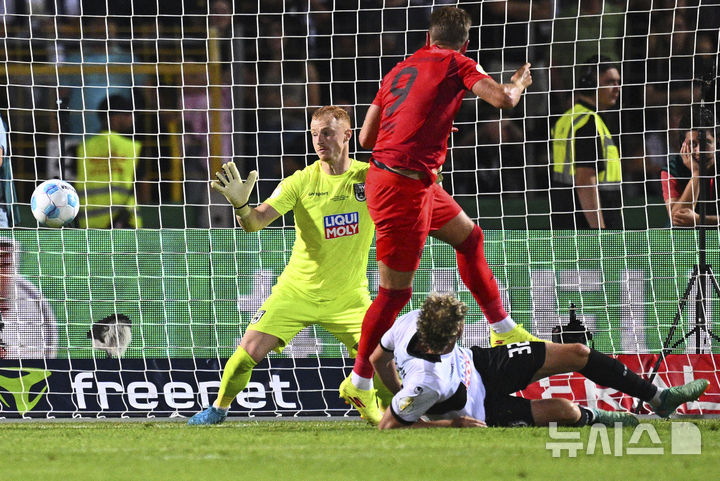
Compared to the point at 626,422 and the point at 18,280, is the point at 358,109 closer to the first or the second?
the point at 18,280

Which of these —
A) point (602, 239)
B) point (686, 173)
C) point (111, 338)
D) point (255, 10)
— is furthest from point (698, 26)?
point (111, 338)

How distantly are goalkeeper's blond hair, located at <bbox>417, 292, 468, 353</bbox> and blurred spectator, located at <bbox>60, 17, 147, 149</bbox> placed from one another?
451 cm

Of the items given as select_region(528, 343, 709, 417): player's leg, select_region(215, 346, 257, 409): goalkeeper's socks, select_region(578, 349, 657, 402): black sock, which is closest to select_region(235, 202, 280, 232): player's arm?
select_region(215, 346, 257, 409): goalkeeper's socks

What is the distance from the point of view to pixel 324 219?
6121 millimetres

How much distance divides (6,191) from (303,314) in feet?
11.5

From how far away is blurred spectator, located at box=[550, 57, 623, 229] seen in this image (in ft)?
27.0

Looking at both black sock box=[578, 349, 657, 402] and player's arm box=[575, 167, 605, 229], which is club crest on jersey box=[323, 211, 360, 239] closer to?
black sock box=[578, 349, 657, 402]

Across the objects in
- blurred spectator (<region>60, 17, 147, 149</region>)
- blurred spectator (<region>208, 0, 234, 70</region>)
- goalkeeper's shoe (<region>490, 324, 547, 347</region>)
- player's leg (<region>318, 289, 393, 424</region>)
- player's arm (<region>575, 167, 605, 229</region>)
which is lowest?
goalkeeper's shoe (<region>490, 324, 547, 347</region>)

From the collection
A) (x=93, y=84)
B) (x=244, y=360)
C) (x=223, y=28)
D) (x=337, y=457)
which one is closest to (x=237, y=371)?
(x=244, y=360)

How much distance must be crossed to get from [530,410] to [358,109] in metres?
4.11

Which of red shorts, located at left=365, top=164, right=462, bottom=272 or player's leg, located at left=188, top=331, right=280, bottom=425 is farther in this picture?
player's leg, located at left=188, top=331, right=280, bottom=425

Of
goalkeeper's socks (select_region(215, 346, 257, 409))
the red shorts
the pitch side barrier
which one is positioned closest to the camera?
the red shorts

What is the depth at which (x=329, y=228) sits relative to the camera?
6.13 metres

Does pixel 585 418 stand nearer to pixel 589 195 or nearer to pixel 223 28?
pixel 589 195
